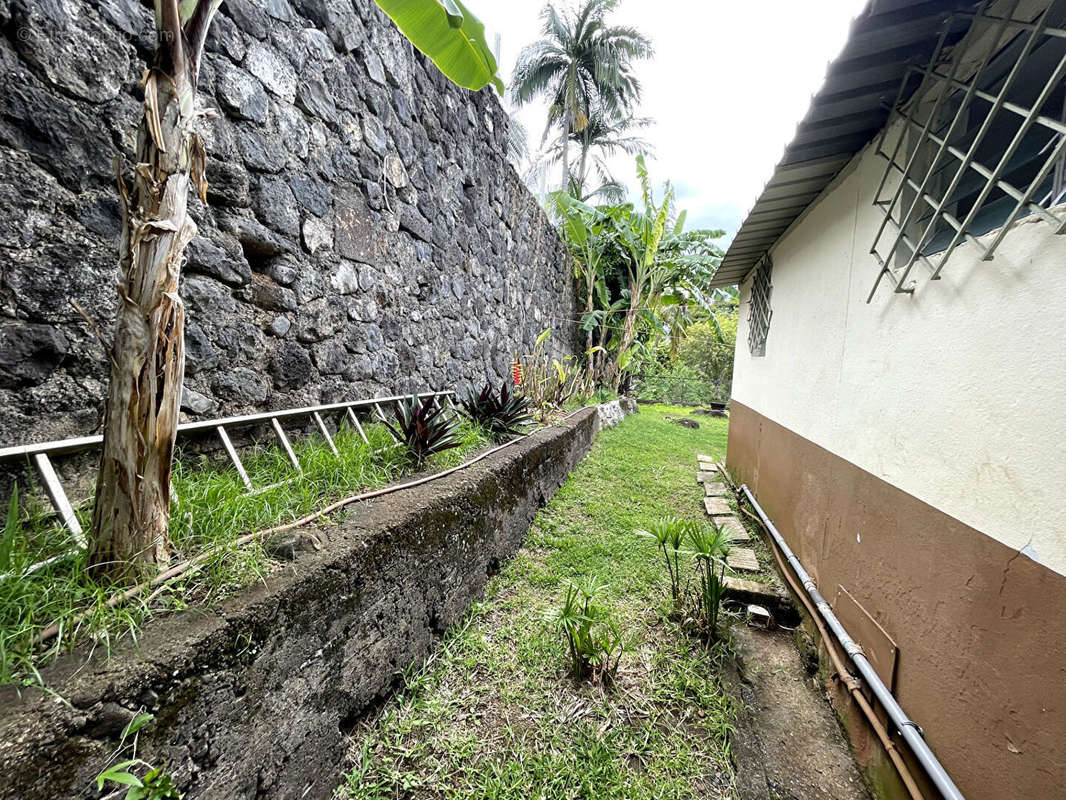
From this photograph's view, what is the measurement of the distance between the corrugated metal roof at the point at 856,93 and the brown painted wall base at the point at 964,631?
1423mm

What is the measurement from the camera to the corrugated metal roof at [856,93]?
1223 mm

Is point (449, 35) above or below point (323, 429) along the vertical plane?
above

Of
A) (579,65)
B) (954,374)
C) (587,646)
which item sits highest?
(579,65)

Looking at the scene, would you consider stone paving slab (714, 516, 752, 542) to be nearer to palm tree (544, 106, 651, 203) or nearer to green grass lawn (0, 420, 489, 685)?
green grass lawn (0, 420, 489, 685)

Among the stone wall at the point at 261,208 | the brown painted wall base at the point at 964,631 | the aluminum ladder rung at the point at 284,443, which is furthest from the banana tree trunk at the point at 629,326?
the aluminum ladder rung at the point at 284,443

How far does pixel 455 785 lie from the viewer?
1.23 metres

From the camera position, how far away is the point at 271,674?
103cm

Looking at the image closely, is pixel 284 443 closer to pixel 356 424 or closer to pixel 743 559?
pixel 356 424

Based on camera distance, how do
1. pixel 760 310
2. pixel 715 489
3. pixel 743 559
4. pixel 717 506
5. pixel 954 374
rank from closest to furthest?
1. pixel 954 374
2. pixel 743 559
3. pixel 717 506
4. pixel 760 310
5. pixel 715 489

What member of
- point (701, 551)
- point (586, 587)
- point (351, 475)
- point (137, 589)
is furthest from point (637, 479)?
point (137, 589)

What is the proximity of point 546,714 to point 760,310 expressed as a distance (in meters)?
3.57

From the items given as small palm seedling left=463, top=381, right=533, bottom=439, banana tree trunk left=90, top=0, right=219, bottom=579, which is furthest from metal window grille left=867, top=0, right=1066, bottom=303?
small palm seedling left=463, top=381, right=533, bottom=439

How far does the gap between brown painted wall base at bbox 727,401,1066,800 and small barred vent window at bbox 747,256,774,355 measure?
1929 millimetres

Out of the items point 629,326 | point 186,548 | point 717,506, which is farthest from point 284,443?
point 629,326
